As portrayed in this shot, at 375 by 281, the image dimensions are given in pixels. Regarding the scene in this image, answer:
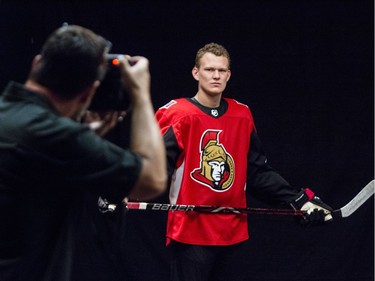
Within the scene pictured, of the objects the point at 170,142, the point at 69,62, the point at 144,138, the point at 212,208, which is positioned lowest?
the point at 212,208

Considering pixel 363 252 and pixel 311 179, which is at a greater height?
pixel 311 179

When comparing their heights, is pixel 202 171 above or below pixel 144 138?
below

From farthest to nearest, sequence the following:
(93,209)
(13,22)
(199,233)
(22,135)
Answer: (93,209), (13,22), (199,233), (22,135)

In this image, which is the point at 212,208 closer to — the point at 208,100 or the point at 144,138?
the point at 208,100

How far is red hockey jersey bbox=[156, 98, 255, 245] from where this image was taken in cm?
342

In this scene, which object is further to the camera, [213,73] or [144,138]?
[213,73]

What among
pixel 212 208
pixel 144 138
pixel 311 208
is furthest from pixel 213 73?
pixel 144 138

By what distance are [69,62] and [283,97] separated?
276 cm

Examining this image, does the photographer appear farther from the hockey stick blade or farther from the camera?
the hockey stick blade

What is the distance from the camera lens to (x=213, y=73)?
11.6ft

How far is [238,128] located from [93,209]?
1067mm

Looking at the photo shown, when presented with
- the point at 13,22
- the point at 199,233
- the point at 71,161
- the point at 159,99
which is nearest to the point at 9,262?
the point at 71,161

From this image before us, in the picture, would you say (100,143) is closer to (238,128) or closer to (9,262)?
(9,262)

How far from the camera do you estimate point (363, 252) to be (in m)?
4.38
